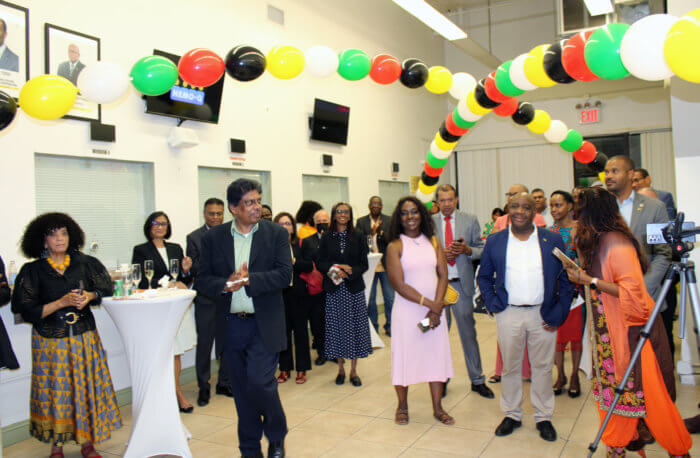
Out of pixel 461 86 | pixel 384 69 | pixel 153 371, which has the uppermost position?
pixel 461 86

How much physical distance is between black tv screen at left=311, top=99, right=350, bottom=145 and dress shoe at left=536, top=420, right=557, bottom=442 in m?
4.97

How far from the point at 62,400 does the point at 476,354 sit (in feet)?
9.94

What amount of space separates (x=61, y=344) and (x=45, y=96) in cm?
153

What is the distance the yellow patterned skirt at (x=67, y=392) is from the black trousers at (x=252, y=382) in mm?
926

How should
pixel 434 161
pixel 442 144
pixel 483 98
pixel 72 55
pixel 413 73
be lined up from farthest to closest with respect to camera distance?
pixel 434 161 < pixel 442 144 < pixel 483 98 < pixel 413 73 < pixel 72 55

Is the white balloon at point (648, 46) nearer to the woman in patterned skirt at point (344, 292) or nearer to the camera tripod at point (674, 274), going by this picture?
the camera tripod at point (674, 274)

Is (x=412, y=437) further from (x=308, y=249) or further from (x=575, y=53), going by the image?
(x=575, y=53)

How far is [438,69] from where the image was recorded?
5.48 metres

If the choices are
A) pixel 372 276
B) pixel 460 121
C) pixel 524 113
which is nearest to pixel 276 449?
pixel 372 276

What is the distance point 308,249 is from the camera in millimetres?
5141

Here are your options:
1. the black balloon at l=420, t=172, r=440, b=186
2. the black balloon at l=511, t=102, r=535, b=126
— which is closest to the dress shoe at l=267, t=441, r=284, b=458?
the black balloon at l=511, t=102, r=535, b=126

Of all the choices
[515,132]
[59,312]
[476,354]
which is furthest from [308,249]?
[515,132]

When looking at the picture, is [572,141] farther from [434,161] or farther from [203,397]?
[203,397]

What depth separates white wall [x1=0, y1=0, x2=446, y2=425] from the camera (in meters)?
4.21
